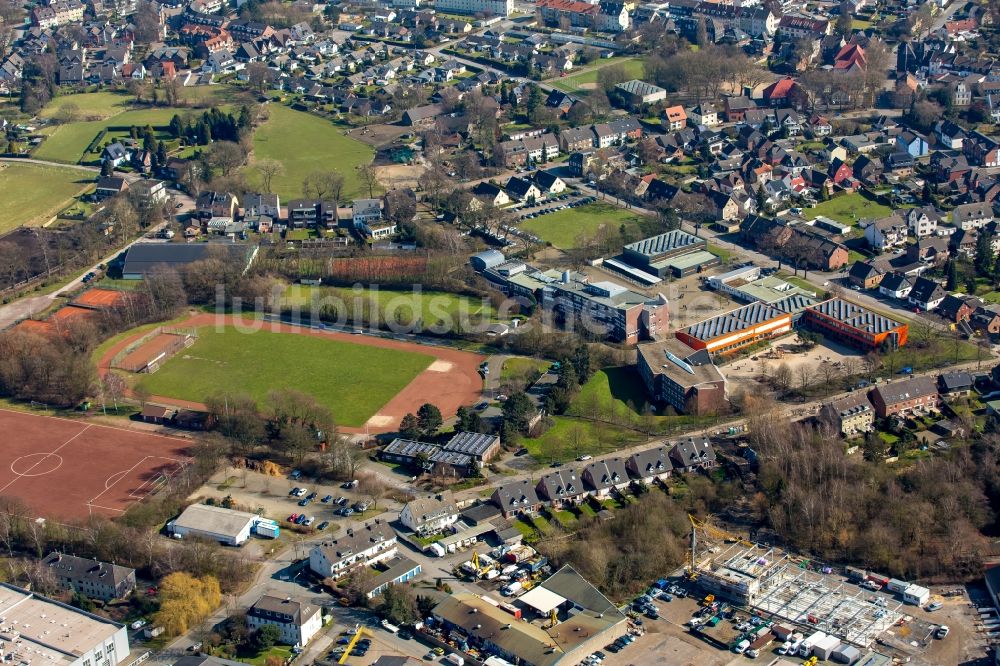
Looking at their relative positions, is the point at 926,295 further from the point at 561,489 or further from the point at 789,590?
the point at 789,590

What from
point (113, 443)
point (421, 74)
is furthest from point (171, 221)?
point (421, 74)

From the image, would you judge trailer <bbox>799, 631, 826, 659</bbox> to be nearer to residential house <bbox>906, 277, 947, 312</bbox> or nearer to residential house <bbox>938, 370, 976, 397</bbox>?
residential house <bbox>938, 370, 976, 397</bbox>

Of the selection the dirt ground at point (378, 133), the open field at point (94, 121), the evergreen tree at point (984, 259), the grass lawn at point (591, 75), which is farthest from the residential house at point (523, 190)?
the open field at point (94, 121)

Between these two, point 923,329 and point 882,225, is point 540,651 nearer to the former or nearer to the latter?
point 923,329

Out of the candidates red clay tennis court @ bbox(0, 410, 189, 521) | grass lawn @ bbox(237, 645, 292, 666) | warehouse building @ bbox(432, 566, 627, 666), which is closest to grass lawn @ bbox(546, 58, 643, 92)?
red clay tennis court @ bbox(0, 410, 189, 521)

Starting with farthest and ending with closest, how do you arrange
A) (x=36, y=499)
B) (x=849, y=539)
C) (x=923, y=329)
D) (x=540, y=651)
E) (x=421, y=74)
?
1. (x=421, y=74)
2. (x=923, y=329)
3. (x=36, y=499)
4. (x=849, y=539)
5. (x=540, y=651)

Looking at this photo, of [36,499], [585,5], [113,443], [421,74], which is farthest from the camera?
[585,5]

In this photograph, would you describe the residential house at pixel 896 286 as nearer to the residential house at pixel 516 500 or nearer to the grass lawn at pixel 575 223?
the grass lawn at pixel 575 223

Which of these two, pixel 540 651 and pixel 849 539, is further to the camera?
pixel 849 539
